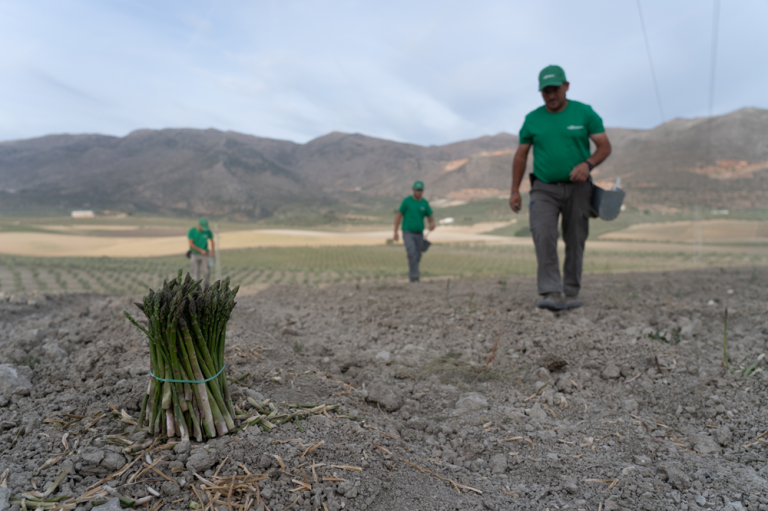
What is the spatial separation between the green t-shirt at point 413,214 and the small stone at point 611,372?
5.14 meters

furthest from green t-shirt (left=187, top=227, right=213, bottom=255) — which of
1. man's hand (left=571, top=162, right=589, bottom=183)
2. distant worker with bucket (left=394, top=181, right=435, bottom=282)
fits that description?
man's hand (left=571, top=162, right=589, bottom=183)

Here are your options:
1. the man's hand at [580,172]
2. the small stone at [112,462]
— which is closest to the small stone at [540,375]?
the man's hand at [580,172]

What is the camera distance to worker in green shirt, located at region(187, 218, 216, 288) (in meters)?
9.56

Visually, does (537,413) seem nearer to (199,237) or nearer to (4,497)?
(4,497)

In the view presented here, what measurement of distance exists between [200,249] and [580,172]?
26.5ft

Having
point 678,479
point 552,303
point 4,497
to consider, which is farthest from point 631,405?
point 4,497

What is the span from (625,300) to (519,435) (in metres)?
3.08

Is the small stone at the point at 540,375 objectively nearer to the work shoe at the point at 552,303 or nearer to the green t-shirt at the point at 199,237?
the work shoe at the point at 552,303

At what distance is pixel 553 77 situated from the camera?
4.15m

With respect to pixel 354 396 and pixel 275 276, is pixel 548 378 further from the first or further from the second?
pixel 275 276

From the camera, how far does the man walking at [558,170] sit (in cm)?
430

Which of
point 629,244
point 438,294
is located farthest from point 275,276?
point 629,244

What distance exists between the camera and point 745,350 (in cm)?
318

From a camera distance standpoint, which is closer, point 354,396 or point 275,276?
point 354,396
